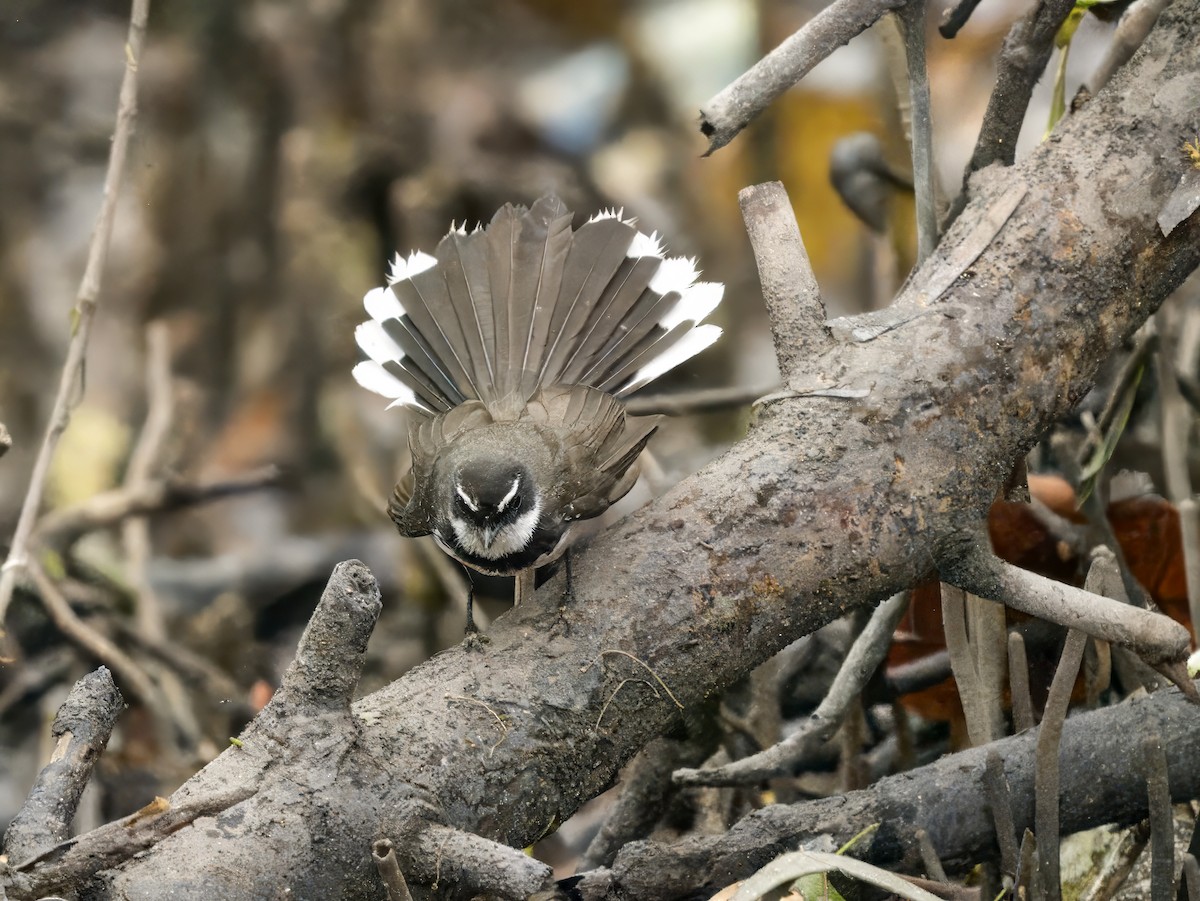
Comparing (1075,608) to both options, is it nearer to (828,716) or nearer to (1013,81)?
A: (828,716)

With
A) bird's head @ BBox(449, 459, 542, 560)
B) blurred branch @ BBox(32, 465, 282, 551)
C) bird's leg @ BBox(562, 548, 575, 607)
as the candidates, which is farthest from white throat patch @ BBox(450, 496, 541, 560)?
blurred branch @ BBox(32, 465, 282, 551)

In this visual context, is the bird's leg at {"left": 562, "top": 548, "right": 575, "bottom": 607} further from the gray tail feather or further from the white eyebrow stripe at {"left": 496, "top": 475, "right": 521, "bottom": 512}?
the gray tail feather

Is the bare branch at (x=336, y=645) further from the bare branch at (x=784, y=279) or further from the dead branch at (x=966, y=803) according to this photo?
the bare branch at (x=784, y=279)

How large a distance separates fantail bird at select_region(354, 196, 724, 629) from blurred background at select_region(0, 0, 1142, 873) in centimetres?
208

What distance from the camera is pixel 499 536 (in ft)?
11.1

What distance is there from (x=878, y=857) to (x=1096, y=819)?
474mm

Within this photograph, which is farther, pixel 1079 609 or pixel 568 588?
pixel 568 588

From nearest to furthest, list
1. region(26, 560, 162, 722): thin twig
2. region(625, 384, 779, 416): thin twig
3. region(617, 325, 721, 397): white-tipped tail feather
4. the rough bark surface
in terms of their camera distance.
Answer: the rough bark surface
region(617, 325, 721, 397): white-tipped tail feather
region(26, 560, 162, 722): thin twig
region(625, 384, 779, 416): thin twig

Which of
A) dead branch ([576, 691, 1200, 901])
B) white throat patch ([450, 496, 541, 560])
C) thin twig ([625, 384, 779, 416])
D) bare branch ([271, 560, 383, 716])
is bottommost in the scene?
dead branch ([576, 691, 1200, 901])

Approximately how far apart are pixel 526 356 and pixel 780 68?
133 cm

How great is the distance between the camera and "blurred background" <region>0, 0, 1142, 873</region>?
20.9 feet

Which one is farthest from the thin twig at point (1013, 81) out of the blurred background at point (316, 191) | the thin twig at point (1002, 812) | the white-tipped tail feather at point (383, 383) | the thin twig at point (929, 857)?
the blurred background at point (316, 191)

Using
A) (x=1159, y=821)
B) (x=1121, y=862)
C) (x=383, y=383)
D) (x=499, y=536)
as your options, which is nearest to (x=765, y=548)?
(x=1159, y=821)

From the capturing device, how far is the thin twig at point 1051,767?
7.93 ft
